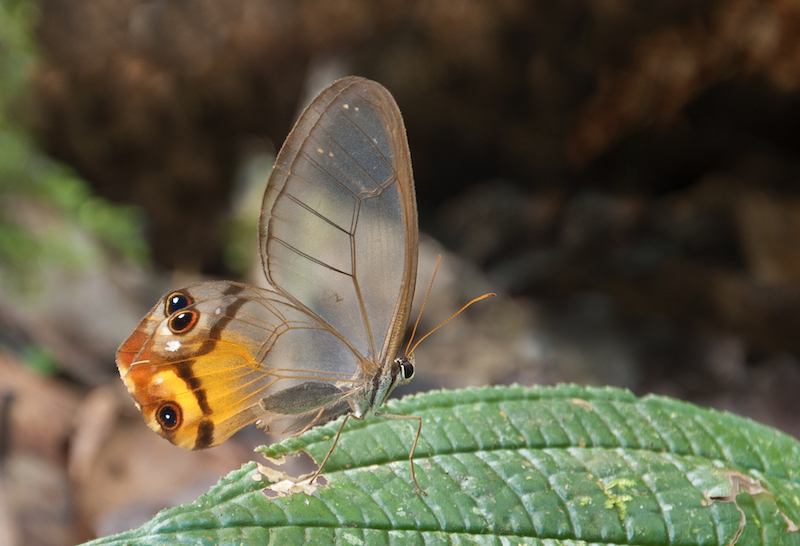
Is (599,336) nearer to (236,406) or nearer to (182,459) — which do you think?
(182,459)

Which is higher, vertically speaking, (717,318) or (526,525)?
(717,318)

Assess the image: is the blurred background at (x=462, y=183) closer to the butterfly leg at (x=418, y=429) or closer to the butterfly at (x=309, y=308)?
the butterfly at (x=309, y=308)

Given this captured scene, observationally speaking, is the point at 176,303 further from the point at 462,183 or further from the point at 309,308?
the point at 462,183

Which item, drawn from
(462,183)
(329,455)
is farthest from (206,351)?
(462,183)

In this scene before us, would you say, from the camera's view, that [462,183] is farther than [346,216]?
Yes

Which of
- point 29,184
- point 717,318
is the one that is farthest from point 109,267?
point 717,318

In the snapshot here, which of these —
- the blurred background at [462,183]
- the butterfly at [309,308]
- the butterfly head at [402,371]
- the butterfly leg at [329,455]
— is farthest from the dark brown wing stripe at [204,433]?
the blurred background at [462,183]

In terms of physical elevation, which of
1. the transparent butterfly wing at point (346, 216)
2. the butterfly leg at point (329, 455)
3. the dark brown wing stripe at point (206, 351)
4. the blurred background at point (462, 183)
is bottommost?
the butterfly leg at point (329, 455)
